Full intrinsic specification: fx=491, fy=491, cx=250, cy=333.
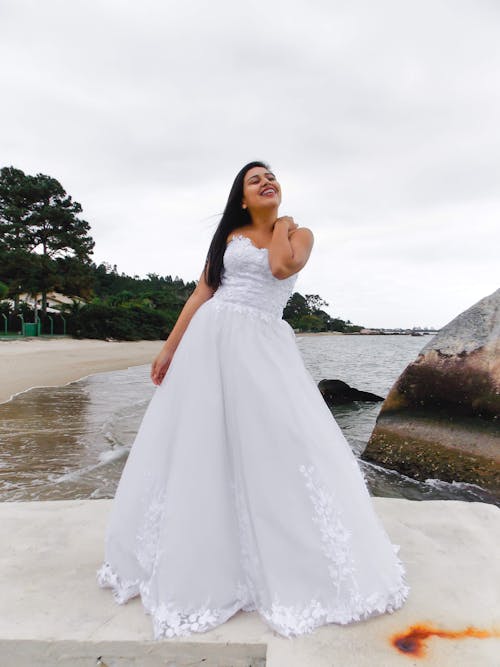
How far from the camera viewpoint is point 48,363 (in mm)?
17484

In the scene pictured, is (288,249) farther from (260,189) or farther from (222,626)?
(222,626)

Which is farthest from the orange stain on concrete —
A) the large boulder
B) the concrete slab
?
the large boulder

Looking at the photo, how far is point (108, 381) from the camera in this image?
47.1ft

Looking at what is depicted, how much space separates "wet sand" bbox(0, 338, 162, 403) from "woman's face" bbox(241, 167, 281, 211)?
359 inches

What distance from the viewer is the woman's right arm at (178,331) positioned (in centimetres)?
248

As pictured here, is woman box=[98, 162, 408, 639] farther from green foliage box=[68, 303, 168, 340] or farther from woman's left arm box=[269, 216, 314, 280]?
green foliage box=[68, 303, 168, 340]

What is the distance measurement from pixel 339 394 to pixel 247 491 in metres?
10.7

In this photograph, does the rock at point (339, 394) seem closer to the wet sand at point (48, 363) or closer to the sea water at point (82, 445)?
the sea water at point (82, 445)

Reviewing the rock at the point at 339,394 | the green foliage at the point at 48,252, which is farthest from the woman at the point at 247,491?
the green foliage at the point at 48,252

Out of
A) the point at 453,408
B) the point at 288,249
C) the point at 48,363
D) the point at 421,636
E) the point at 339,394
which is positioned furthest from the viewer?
the point at 48,363

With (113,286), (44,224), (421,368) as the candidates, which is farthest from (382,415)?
(113,286)

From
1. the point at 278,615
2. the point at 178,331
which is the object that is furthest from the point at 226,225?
the point at 278,615

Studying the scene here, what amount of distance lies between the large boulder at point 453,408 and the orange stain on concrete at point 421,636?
3434mm

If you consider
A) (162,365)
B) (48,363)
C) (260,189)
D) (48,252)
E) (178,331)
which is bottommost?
(48,363)
